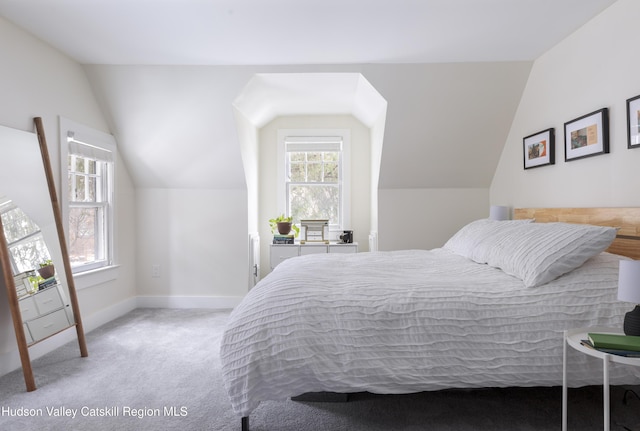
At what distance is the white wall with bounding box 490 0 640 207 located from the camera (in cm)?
235

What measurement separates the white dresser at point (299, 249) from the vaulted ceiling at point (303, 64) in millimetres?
799

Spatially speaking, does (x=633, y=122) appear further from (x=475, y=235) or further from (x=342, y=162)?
(x=342, y=162)

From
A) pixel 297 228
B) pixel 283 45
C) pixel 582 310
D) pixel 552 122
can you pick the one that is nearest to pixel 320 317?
pixel 582 310

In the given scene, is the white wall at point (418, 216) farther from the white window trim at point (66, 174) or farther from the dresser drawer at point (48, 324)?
the dresser drawer at point (48, 324)

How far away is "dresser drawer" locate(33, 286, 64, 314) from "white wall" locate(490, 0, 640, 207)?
147 inches

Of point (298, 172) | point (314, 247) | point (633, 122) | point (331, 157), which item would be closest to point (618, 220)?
point (633, 122)

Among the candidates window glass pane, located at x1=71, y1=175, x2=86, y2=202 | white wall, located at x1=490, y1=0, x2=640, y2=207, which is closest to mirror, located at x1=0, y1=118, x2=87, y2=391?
window glass pane, located at x1=71, y1=175, x2=86, y2=202

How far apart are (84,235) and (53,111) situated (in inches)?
44.0

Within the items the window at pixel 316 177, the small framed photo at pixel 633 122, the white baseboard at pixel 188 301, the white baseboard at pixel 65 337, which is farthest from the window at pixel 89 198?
the small framed photo at pixel 633 122

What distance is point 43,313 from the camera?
268cm

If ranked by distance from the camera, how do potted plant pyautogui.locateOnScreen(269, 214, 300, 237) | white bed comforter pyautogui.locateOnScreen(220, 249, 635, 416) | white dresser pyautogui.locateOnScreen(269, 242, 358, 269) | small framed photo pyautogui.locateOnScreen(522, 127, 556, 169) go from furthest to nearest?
potted plant pyautogui.locateOnScreen(269, 214, 300, 237) < white dresser pyautogui.locateOnScreen(269, 242, 358, 269) < small framed photo pyautogui.locateOnScreen(522, 127, 556, 169) < white bed comforter pyautogui.locateOnScreen(220, 249, 635, 416)

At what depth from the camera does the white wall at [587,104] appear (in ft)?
7.72

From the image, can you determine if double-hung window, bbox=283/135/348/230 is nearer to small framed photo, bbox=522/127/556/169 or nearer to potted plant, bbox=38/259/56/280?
small framed photo, bbox=522/127/556/169

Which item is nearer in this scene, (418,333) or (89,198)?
(418,333)
